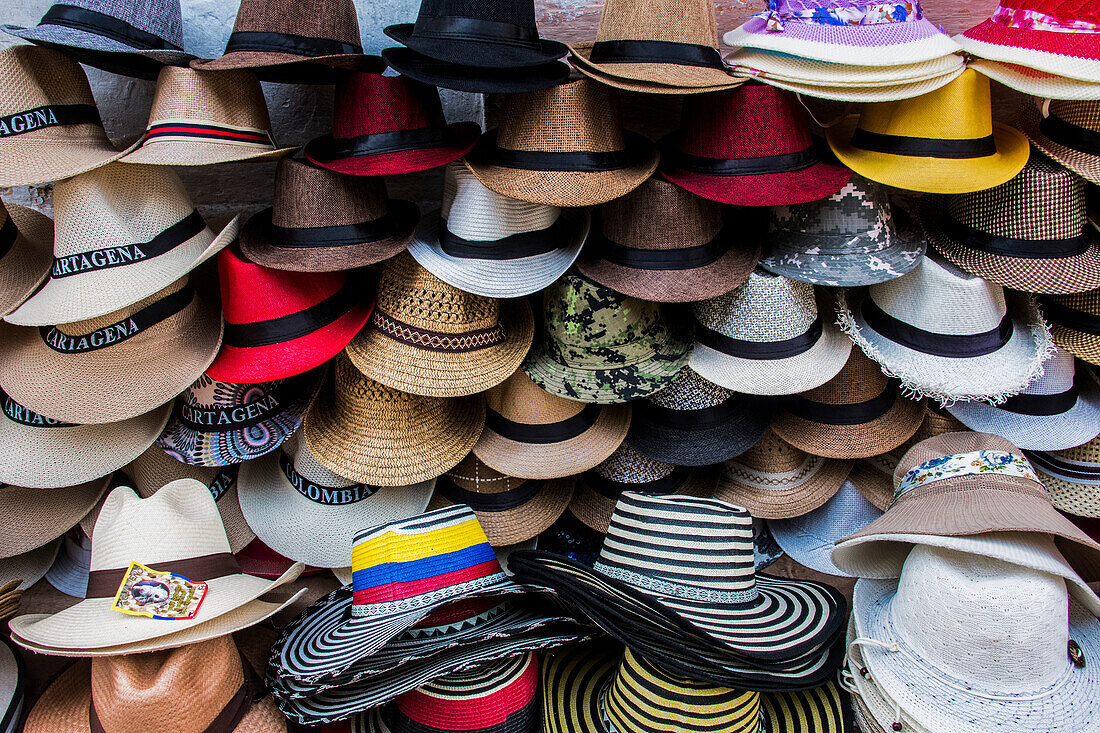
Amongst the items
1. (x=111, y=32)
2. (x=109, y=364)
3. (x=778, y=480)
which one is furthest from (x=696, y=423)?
(x=111, y=32)

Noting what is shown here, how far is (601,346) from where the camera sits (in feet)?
7.39

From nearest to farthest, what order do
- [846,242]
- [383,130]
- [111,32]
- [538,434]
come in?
[111,32] → [383,130] → [846,242] → [538,434]

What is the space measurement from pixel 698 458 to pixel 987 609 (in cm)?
88

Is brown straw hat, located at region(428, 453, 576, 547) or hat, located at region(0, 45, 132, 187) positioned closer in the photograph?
hat, located at region(0, 45, 132, 187)

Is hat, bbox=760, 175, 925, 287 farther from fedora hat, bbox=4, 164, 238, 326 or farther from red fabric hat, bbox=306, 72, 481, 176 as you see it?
fedora hat, bbox=4, 164, 238, 326

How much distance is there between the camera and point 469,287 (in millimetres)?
2070

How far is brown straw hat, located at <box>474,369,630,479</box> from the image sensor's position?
92.7 inches

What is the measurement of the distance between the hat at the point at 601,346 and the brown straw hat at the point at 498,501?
439 mm

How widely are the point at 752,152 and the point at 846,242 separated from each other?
0.44 meters

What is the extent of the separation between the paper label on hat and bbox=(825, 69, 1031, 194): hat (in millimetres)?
2177

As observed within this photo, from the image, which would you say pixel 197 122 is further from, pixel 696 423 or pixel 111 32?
pixel 696 423

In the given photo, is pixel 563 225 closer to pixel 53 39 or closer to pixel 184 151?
pixel 184 151

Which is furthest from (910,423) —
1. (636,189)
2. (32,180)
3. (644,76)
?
(32,180)

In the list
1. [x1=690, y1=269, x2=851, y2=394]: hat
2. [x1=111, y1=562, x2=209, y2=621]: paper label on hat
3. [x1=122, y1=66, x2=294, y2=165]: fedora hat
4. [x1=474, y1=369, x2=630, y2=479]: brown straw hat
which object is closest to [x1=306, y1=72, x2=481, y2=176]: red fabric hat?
[x1=122, y1=66, x2=294, y2=165]: fedora hat
